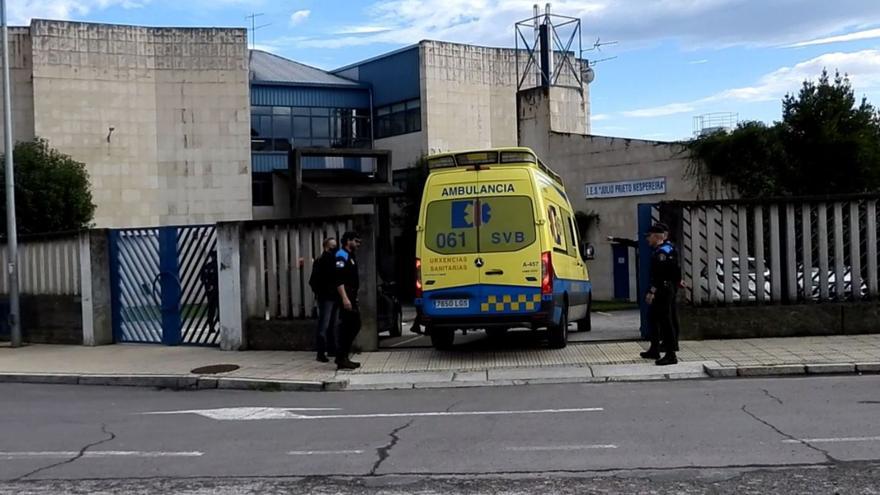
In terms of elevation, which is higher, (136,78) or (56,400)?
(136,78)

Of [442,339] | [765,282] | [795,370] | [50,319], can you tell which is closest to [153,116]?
[50,319]

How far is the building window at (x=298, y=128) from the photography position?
4147cm

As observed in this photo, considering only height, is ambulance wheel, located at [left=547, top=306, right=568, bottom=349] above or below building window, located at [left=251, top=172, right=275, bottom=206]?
below

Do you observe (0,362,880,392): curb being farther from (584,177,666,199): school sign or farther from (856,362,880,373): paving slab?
(584,177,666,199): school sign

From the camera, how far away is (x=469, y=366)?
1266 cm

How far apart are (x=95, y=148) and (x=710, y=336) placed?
3032cm

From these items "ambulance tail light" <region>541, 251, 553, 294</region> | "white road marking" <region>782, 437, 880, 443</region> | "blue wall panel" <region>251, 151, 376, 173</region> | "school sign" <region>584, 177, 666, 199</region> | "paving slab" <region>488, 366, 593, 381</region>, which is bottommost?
"paving slab" <region>488, 366, 593, 381</region>

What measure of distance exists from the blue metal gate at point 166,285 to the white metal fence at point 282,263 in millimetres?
884

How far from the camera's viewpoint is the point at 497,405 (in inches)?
384

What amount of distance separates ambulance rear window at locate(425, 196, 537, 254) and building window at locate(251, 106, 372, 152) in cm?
2871

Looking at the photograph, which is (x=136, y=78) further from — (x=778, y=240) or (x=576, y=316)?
(x=778, y=240)

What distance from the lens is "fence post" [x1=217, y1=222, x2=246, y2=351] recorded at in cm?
1525

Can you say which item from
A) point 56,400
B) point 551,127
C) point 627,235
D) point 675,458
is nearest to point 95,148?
point 551,127

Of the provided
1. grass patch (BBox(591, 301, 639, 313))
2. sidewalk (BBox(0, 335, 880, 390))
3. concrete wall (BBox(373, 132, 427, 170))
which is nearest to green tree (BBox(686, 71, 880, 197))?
Answer: grass patch (BBox(591, 301, 639, 313))
